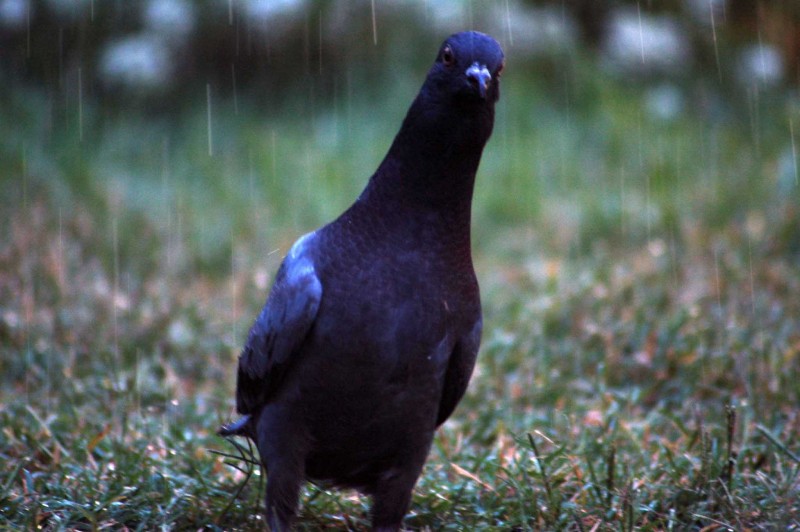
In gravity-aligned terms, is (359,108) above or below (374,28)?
below

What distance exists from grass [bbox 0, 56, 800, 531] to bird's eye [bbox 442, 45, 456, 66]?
1197mm

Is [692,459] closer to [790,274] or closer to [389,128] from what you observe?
[790,274]

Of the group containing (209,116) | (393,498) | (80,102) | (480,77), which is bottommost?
(393,498)

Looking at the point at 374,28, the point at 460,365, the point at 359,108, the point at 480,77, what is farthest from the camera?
the point at 374,28

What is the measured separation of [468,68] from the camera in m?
2.88

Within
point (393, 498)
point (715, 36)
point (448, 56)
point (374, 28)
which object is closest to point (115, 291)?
point (393, 498)

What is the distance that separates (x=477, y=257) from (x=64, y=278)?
8.83 ft

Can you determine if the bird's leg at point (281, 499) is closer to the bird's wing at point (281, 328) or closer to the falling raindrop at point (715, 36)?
the bird's wing at point (281, 328)

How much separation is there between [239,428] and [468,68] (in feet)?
4.65

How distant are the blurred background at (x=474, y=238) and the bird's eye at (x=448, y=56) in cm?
129

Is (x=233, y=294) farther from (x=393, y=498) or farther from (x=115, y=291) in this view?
(x=393, y=498)

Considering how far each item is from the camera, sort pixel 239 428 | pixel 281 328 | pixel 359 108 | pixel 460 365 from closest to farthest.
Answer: pixel 281 328, pixel 460 365, pixel 239 428, pixel 359 108

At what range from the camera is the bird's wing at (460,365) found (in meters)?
3.03

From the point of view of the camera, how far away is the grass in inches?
128
